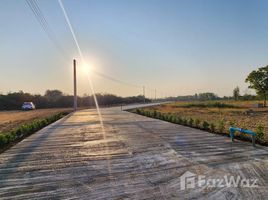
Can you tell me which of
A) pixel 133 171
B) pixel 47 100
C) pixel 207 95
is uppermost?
pixel 207 95

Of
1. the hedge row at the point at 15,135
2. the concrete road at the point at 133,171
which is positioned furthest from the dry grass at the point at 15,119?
the concrete road at the point at 133,171

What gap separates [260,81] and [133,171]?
4265 cm

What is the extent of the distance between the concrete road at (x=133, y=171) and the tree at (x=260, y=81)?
3910 centimetres

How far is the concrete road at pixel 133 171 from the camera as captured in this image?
2725mm

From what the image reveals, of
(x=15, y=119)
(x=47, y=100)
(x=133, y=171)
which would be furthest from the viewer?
(x=47, y=100)

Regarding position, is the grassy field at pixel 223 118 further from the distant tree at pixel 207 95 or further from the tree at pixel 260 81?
the distant tree at pixel 207 95

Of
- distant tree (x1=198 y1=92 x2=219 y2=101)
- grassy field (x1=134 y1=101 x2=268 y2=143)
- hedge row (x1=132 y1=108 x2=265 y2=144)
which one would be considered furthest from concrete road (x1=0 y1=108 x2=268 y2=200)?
distant tree (x1=198 y1=92 x2=219 y2=101)

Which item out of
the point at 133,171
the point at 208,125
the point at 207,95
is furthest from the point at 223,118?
the point at 207,95

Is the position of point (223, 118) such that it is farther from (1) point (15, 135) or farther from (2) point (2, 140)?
(2) point (2, 140)

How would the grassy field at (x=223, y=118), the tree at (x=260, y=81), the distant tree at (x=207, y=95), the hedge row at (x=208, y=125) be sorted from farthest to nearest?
the distant tree at (x=207, y=95), the tree at (x=260, y=81), the grassy field at (x=223, y=118), the hedge row at (x=208, y=125)

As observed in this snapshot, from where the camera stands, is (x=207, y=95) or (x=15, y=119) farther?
(x=207, y=95)

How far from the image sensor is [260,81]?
38.2 m

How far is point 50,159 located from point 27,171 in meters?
0.71

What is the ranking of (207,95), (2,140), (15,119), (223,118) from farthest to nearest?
(207,95) < (15,119) < (223,118) < (2,140)
